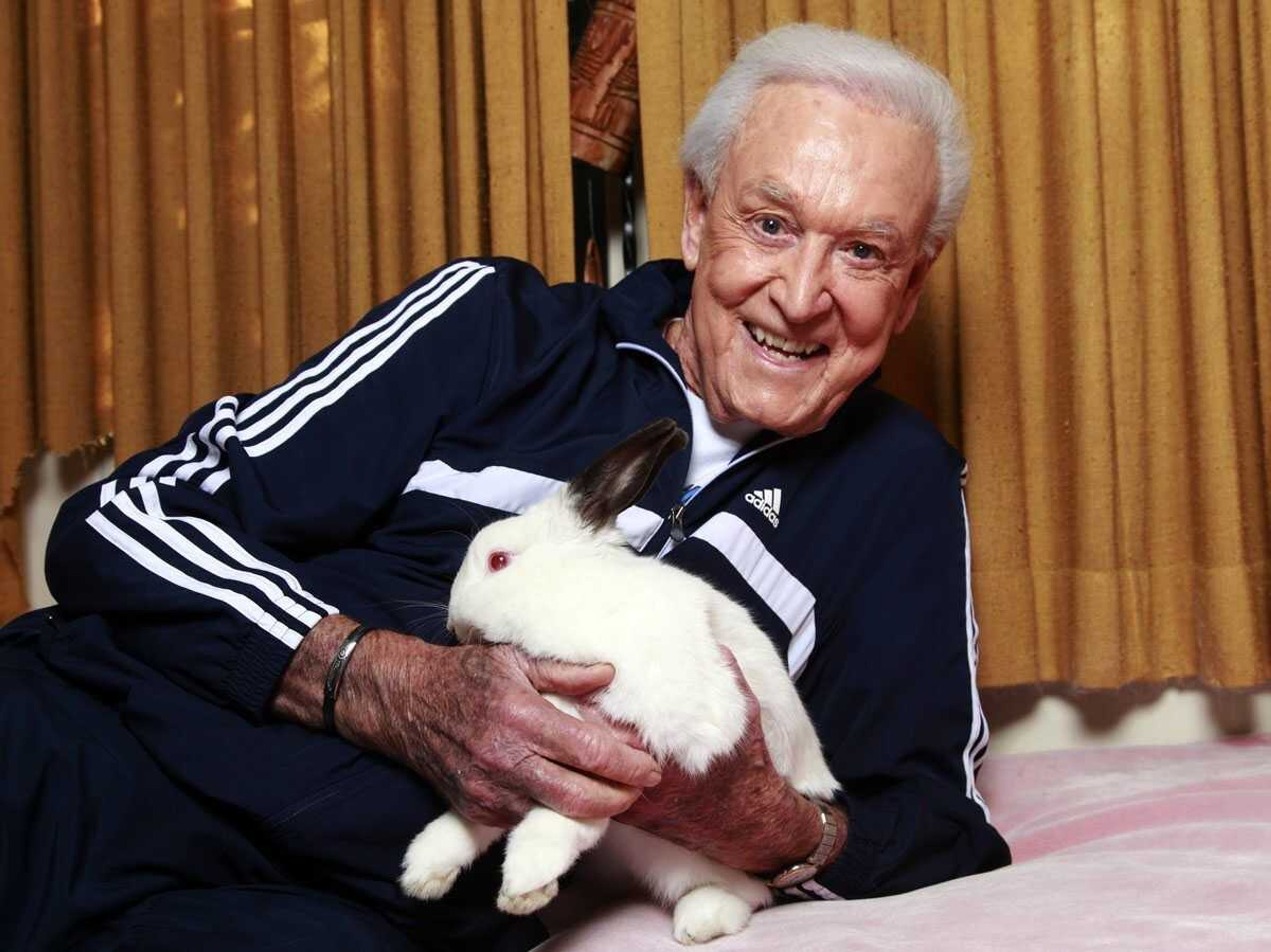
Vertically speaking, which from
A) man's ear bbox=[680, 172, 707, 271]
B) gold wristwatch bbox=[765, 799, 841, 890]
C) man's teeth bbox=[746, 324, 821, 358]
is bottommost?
gold wristwatch bbox=[765, 799, 841, 890]

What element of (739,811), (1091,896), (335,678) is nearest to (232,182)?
(335,678)

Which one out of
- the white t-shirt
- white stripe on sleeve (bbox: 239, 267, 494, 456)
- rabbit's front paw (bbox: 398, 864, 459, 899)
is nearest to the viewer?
rabbit's front paw (bbox: 398, 864, 459, 899)

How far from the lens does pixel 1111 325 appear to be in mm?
2025

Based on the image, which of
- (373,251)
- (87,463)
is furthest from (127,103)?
(87,463)

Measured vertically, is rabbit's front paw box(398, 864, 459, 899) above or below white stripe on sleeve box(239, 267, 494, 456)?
below

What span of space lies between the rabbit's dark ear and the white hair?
64 cm

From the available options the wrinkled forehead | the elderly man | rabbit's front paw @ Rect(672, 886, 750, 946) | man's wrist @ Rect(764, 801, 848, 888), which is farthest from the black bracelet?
the wrinkled forehead

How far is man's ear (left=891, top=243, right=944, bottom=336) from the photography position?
1.82 m

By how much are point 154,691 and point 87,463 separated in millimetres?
Result: 1041

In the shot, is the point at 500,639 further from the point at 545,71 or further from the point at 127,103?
the point at 127,103

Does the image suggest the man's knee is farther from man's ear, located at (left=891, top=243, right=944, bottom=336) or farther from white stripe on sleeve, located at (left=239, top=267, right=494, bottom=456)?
man's ear, located at (left=891, top=243, right=944, bottom=336)

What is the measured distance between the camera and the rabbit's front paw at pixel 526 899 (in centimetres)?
113

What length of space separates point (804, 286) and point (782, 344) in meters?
0.10

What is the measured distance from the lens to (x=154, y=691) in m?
1.38
